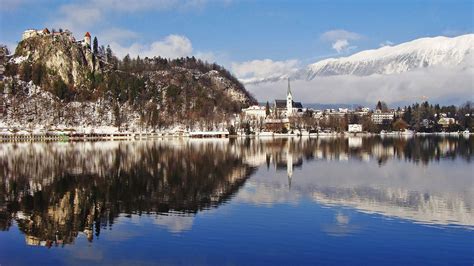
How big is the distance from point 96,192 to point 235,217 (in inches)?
417

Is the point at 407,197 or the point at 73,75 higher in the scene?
the point at 73,75

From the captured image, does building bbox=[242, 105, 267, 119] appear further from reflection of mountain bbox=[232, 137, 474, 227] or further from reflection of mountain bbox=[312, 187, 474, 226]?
reflection of mountain bbox=[312, 187, 474, 226]

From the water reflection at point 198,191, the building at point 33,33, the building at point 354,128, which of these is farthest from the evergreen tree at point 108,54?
the water reflection at point 198,191

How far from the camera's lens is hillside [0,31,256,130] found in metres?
140

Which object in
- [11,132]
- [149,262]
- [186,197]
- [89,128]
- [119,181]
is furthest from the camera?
[89,128]

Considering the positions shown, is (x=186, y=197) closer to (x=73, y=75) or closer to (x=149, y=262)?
(x=149, y=262)

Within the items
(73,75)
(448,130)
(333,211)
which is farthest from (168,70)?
(333,211)

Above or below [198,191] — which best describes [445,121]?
above

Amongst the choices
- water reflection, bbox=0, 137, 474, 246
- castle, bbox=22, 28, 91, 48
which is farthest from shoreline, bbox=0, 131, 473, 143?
water reflection, bbox=0, 137, 474, 246

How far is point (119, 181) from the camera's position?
116ft

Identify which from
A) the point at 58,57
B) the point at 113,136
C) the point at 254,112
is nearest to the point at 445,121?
the point at 254,112

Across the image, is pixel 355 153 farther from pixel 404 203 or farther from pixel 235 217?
pixel 235 217

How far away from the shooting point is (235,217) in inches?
914

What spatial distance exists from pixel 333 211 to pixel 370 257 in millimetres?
7573
